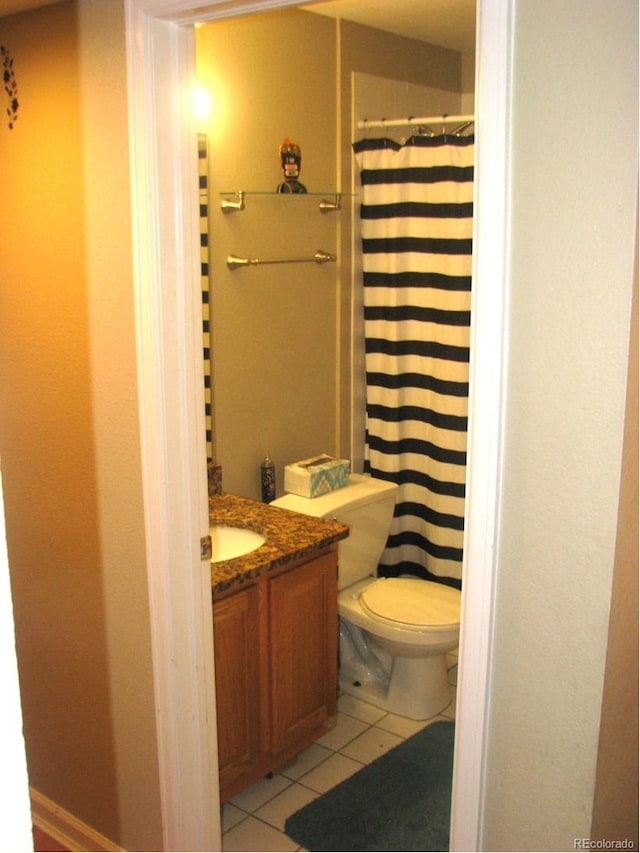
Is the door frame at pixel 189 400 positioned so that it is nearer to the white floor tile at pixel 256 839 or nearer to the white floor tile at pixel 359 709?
the white floor tile at pixel 256 839

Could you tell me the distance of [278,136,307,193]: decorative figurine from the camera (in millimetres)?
3135

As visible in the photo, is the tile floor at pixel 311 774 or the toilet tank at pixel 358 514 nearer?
the tile floor at pixel 311 774

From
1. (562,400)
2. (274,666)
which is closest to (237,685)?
(274,666)

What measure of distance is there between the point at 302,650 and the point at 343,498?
60 cm

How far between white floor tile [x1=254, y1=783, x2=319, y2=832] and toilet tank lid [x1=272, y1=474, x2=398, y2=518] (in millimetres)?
888

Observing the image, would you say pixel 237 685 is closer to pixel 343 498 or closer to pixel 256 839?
pixel 256 839

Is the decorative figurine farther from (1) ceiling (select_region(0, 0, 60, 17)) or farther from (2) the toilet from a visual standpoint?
(1) ceiling (select_region(0, 0, 60, 17))

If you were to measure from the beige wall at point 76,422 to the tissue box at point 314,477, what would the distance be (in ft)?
3.34

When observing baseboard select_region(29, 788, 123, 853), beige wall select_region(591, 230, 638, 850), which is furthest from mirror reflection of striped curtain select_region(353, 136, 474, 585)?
beige wall select_region(591, 230, 638, 850)

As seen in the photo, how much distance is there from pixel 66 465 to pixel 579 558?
4.51ft

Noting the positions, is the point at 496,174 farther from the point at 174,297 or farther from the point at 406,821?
the point at 406,821

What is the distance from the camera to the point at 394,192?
3.44 m

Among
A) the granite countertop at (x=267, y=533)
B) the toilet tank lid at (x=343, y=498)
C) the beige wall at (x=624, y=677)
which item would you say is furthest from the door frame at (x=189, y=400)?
the toilet tank lid at (x=343, y=498)

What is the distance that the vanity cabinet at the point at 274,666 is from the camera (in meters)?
2.56
